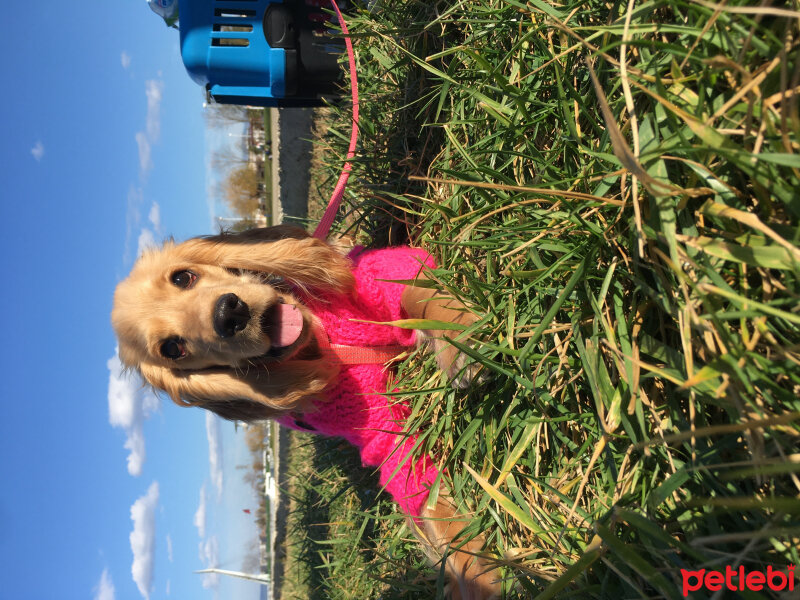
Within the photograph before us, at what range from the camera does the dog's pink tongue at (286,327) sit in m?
2.06

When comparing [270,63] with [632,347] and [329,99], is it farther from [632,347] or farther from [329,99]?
[632,347]

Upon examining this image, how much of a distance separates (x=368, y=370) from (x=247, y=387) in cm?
51

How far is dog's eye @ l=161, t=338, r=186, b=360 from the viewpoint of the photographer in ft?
7.02

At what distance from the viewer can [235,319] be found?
191 centimetres

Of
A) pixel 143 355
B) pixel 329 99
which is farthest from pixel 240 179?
pixel 143 355

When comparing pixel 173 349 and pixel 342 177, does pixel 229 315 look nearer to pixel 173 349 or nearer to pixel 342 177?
pixel 173 349

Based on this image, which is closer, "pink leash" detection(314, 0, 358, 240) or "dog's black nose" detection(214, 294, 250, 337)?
"dog's black nose" detection(214, 294, 250, 337)

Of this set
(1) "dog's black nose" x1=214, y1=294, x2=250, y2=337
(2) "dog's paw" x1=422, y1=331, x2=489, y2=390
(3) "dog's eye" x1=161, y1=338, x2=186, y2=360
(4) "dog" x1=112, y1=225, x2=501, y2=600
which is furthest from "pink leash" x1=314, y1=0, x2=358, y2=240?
(2) "dog's paw" x1=422, y1=331, x2=489, y2=390

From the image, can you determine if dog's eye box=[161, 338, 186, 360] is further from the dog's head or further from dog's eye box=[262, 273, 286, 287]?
dog's eye box=[262, 273, 286, 287]

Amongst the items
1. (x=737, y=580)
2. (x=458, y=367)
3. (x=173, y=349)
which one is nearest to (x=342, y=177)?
(x=173, y=349)

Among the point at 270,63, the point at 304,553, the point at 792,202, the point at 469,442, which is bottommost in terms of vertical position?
the point at 304,553

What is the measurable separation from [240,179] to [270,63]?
13951 millimetres

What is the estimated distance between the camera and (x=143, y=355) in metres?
2.29

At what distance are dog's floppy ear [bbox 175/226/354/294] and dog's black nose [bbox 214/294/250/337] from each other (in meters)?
0.28
